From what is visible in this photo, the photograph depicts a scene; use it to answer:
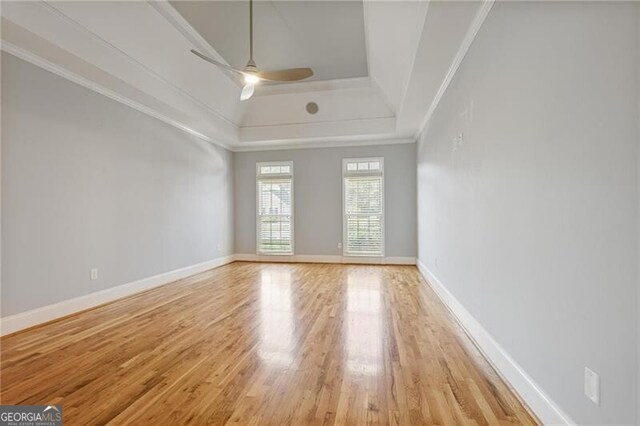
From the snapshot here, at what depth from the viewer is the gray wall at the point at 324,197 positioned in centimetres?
666

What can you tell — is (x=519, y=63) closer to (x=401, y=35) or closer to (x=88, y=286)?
(x=401, y=35)

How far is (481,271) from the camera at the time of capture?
8.22 feet

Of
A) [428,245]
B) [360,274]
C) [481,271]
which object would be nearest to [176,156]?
[360,274]

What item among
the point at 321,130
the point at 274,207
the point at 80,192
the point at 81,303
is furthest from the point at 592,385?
the point at 274,207

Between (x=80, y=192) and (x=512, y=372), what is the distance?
4499 mm

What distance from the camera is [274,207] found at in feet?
23.8

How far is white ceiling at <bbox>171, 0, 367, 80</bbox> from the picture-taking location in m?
3.50

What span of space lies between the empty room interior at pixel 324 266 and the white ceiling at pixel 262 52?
30 mm

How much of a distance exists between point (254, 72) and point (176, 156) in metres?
2.87

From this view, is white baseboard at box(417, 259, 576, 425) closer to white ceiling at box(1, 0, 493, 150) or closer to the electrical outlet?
the electrical outlet

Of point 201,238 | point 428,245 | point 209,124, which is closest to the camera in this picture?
point 428,245

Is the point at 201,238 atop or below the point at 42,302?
atop

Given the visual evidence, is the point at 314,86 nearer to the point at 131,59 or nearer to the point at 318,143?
the point at 318,143

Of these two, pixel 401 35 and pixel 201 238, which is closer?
pixel 401 35
